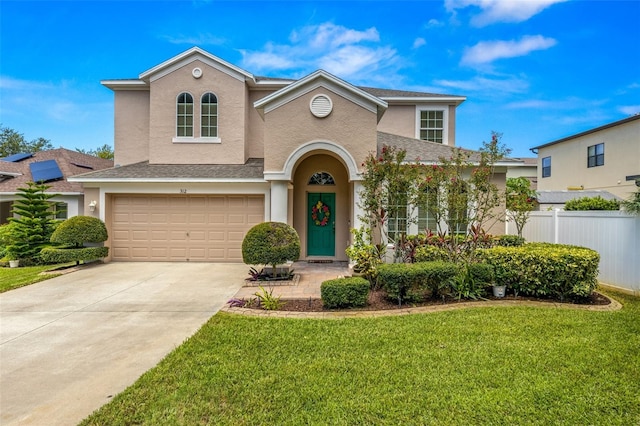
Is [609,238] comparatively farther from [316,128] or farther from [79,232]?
[79,232]

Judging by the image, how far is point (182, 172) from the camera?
12703mm

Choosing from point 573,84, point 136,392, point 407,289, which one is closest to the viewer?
point 136,392

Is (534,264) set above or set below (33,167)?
below

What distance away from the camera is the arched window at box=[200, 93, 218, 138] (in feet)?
45.8

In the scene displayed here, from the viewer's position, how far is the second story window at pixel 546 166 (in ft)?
89.8

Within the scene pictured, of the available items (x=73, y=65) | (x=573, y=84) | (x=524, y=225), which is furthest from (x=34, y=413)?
(x=573, y=84)

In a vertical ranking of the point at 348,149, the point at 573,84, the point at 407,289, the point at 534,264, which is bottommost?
the point at 407,289

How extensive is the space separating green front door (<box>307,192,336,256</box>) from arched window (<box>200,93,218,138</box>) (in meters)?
5.18

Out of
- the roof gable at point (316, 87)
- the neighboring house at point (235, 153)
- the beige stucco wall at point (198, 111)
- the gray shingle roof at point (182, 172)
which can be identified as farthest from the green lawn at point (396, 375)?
the beige stucco wall at point (198, 111)

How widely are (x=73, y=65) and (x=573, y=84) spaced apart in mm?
30754

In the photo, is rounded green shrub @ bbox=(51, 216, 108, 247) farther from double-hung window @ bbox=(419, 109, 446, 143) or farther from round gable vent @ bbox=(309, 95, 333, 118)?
double-hung window @ bbox=(419, 109, 446, 143)

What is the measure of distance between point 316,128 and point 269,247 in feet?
14.6

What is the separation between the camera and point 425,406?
11.0 feet

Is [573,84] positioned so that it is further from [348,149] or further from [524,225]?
[348,149]
